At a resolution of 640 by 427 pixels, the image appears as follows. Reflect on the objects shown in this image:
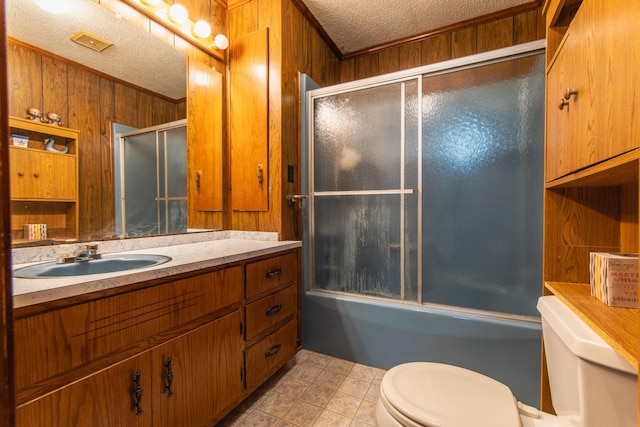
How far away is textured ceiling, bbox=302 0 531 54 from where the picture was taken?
2.00m

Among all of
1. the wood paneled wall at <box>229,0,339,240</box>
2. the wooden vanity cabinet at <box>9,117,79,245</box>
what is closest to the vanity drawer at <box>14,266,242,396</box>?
the wooden vanity cabinet at <box>9,117,79,245</box>

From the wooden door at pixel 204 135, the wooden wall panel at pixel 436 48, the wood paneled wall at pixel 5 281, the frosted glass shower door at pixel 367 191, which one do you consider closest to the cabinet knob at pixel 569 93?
the frosted glass shower door at pixel 367 191

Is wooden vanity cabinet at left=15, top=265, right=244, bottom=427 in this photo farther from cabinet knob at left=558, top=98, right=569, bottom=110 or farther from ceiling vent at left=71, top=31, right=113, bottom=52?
cabinet knob at left=558, top=98, right=569, bottom=110

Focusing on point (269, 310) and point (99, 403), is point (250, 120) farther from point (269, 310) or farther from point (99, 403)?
point (99, 403)

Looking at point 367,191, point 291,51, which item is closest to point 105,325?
point 367,191

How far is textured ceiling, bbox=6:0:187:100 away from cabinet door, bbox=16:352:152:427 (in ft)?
4.31

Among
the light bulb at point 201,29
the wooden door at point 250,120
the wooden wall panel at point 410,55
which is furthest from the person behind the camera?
the wooden wall panel at point 410,55

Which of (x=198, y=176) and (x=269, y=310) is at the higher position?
(x=198, y=176)

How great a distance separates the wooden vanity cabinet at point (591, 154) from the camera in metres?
0.58

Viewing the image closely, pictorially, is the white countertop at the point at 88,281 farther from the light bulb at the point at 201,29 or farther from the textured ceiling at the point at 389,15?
the textured ceiling at the point at 389,15

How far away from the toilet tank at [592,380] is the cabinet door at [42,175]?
1.87 metres

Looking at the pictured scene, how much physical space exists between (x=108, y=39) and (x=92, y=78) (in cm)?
25

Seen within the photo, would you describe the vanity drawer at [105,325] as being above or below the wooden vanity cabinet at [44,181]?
below

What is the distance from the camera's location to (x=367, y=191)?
187 centimetres
